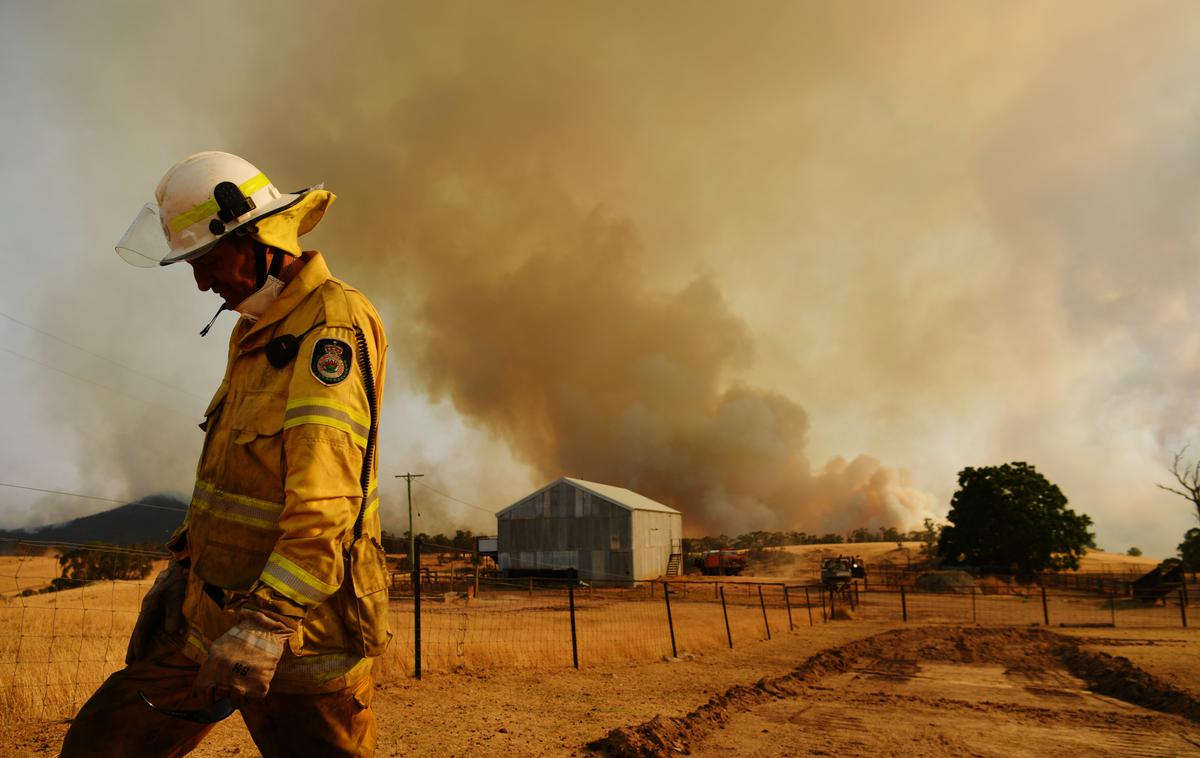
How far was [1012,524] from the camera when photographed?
45875 millimetres

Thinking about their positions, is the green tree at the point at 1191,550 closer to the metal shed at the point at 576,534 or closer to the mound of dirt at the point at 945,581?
the mound of dirt at the point at 945,581

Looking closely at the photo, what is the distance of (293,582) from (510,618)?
2045cm

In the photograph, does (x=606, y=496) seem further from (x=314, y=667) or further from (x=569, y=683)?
(x=314, y=667)

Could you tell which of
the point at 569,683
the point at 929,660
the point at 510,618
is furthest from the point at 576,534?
the point at 569,683

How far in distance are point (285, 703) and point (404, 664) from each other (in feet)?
25.5

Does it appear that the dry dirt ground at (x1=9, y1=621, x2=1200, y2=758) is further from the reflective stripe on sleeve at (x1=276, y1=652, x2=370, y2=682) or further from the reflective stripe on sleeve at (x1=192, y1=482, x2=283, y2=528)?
the reflective stripe on sleeve at (x1=192, y1=482, x2=283, y2=528)

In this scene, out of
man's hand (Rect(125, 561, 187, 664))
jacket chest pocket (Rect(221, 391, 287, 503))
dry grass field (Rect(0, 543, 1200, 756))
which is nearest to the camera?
jacket chest pocket (Rect(221, 391, 287, 503))

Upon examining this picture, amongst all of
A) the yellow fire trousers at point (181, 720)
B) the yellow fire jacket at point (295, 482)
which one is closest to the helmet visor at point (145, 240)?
the yellow fire jacket at point (295, 482)

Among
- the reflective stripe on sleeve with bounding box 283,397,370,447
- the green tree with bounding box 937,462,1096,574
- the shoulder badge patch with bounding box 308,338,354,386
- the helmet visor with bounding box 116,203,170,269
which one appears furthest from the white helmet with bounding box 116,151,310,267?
the green tree with bounding box 937,462,1096,574

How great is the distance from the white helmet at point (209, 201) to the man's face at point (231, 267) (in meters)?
0.04

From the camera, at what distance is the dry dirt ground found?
6004 millimetres

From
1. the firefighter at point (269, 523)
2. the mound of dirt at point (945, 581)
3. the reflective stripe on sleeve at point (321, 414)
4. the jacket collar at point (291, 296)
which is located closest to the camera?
the firefighter at point (269, 523)

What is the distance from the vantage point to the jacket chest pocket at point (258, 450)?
2018 millimetres

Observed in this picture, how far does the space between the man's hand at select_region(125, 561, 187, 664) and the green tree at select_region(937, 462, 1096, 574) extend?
170ft
